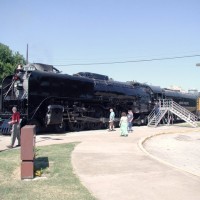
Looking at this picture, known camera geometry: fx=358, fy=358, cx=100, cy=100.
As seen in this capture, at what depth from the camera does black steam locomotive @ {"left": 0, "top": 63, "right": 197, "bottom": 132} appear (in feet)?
66.8

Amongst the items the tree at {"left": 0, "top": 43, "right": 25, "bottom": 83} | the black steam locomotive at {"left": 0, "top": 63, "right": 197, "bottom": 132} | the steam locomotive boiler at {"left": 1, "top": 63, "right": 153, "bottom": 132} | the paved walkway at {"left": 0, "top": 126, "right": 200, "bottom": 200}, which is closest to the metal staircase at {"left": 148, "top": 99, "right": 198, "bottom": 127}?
the black steam locomotive at {"left": 0, "top": 63, "right": 197, "bottom": 132}

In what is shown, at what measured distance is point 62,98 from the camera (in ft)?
73.5

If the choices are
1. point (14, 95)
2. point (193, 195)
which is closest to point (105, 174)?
point (193, 195)

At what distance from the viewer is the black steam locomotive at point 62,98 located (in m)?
20.4

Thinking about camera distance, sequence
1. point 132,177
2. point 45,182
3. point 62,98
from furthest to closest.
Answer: point 62,98 < point 132,177 < point 45,182

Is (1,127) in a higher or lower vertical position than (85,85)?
lower

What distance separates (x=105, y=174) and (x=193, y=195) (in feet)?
8.24

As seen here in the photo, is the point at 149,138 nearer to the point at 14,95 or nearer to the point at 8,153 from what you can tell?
the point at 14,95

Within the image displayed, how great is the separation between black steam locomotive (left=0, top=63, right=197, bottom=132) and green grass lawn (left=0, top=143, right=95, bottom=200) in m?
9.11

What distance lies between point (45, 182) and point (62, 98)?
14.7 metres

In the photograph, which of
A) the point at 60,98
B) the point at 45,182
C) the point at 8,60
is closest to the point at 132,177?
the point at 45,182

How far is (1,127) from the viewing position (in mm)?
19781

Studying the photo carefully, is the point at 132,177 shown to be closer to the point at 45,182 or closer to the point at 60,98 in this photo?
the point at 45,182

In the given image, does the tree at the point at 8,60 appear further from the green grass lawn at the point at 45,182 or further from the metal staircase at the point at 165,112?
the green grass lawn at the point at 45,182
